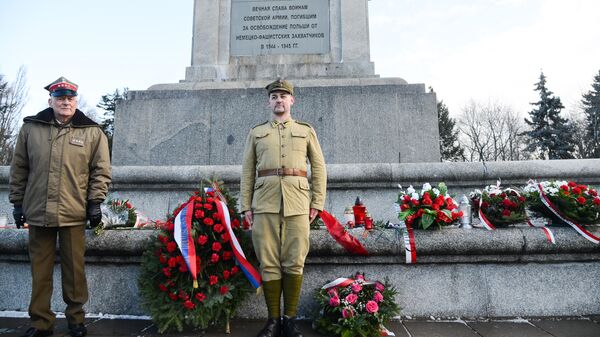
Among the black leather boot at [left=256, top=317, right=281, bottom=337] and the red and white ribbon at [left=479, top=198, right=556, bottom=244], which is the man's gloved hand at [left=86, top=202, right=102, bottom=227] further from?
the red and white ribbon at [left=479, top=198, right=556, bottom=244]

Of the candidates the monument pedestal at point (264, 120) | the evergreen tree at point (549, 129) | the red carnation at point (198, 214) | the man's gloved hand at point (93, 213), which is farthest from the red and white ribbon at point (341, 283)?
the evergreen tree at point (549, 129)

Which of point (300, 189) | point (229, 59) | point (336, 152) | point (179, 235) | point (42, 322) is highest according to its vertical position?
point (229, 59)

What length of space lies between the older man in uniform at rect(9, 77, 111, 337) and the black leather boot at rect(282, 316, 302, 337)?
1.77 metres

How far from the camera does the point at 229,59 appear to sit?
793 centimetres

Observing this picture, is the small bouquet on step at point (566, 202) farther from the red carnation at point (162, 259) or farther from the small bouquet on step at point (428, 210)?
the red carnation at point (162, 259)

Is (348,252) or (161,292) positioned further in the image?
(348,252)

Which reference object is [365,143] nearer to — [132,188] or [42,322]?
[132,188]

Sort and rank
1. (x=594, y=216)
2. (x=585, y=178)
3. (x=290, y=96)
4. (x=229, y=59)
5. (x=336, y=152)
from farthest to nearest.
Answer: (x=229, y=59) < (x=336, y=152) < (x=585, y=178) < (x=594, y=216) < (x=290, y=96)

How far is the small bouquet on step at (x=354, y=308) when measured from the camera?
3412mm

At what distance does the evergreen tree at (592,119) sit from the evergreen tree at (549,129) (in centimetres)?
320

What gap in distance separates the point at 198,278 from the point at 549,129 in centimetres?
3589

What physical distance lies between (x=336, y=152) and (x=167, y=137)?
116 inches

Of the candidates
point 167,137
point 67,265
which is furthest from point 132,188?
point 67,265

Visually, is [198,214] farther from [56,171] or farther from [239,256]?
[56,171]
